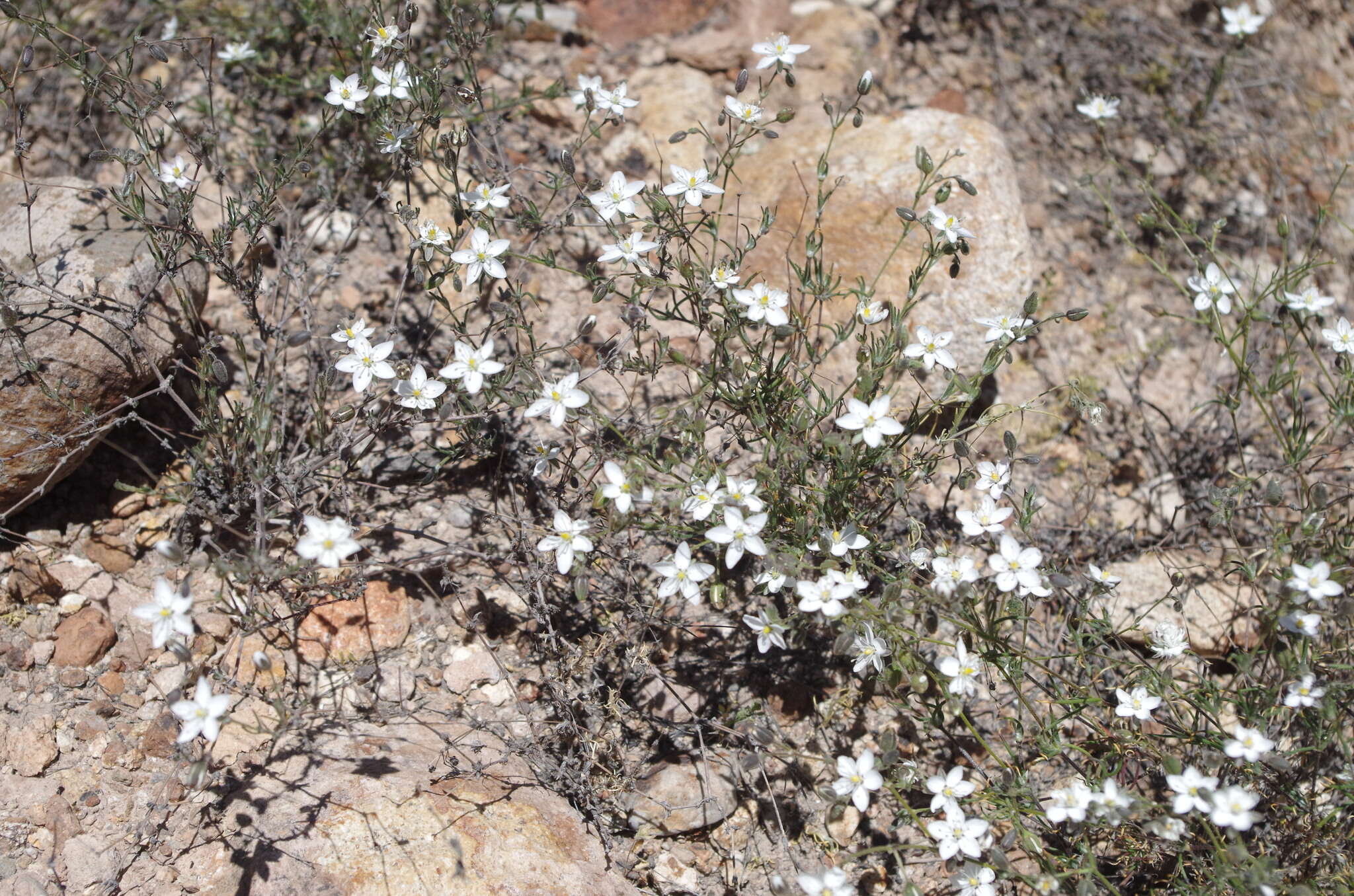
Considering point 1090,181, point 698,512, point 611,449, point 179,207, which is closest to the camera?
point 698,512

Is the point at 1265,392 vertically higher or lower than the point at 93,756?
higher

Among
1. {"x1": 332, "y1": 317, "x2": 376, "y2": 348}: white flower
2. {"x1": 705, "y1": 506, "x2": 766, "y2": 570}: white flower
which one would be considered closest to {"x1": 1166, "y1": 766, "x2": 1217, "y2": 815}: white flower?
{"x1": 705, "y1": 506, "x2": 766, "y2": 570}: white flower

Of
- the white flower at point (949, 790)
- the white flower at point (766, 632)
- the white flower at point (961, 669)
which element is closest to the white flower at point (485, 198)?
the white flower at point (766, 632)

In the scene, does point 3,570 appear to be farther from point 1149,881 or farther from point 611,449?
point 1149,881

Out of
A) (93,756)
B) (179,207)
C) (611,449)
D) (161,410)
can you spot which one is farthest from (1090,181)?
(93,756)

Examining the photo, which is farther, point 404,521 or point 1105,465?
point 1105,465

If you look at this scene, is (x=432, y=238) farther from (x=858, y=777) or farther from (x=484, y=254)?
(x=858, y=777)
